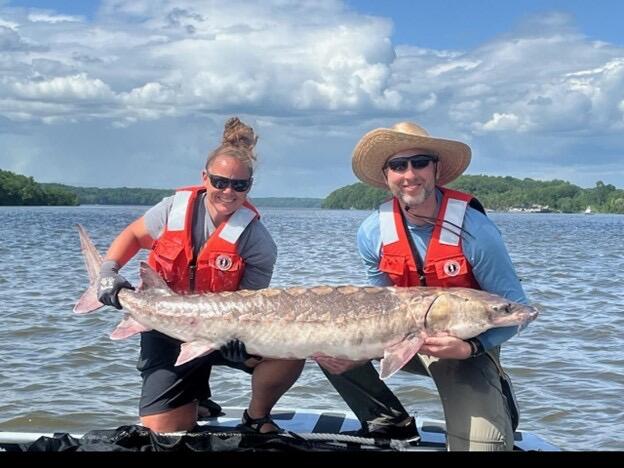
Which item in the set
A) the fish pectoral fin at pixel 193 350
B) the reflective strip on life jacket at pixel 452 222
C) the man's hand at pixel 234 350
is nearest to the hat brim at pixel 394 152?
the reflective strip on life jacket at pixel 452 222

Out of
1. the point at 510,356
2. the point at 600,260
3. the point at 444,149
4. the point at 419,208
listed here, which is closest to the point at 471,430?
the point at 419,208

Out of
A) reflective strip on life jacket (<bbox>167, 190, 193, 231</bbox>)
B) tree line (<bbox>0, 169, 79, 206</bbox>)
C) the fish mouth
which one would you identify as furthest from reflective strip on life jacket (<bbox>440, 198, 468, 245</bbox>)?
tree line (<bbox>0, 169, 79, 206</bbox>)

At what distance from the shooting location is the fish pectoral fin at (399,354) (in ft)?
14.9

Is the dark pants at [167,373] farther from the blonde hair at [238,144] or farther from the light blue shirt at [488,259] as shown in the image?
the light blue shirt at [488,259]

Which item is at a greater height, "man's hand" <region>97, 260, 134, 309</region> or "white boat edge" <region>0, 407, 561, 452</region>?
"man's hand" <region>97, 260, 134, 309</region>

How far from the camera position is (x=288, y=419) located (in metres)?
5.87

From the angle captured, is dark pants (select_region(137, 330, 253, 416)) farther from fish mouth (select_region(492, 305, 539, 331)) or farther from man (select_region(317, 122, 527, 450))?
fish mouth (select_region(492, 305, 539, 331))

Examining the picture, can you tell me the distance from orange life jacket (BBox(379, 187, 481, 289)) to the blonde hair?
980 millimetres

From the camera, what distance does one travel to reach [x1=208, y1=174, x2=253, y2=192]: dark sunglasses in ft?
17.4

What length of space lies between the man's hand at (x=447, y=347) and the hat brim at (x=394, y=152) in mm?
1144

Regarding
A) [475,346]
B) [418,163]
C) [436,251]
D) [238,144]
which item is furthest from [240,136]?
[475,346]

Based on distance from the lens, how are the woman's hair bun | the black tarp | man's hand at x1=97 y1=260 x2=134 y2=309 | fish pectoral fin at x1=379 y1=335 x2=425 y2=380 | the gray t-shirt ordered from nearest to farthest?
1. fish pectoral fin at x1=379 y1=335 x2=425 y2=380
2. the black tarp
3. man's hand at x1=97 y1=260 x2=134 y2=309
4. the gray t-shirt
5. the woman's hair bun

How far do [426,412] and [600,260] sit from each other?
20372 mm

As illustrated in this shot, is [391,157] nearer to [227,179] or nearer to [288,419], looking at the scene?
[227,179]
